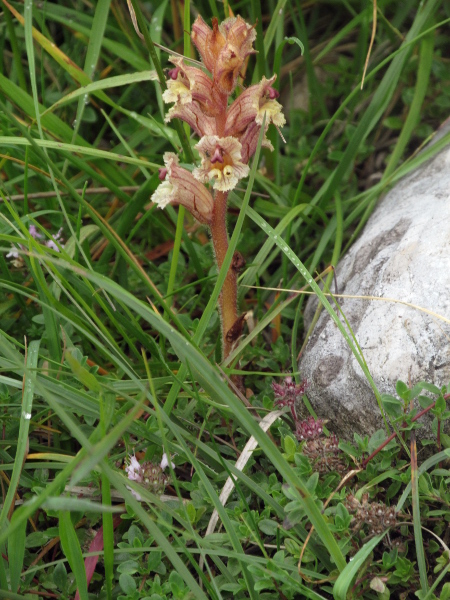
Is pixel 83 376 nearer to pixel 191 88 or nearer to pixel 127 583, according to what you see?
pixel 127 583

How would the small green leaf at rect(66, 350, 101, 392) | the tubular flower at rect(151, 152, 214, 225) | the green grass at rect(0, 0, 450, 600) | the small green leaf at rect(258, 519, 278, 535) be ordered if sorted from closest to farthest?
the small green leaf at rect(66, 350, 101, 392)
the green grass at rect(0, 0, 450, 600)
the small green leaf at rect(258, 519, 278, 535)
the tubular flower at rect(151, 152, 214, 225)

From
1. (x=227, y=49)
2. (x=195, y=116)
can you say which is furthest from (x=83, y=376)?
(x=227, y=49)

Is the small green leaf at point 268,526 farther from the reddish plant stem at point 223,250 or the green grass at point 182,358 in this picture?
the reddish plant stem at point 223,250

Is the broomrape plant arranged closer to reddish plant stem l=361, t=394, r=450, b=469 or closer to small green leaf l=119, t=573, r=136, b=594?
reddish plant stem l=361, t=394, r=450, b=469

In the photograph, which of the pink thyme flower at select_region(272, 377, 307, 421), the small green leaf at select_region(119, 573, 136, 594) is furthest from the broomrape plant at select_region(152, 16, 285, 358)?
the small green leaf at select_region(119, 573, 136, 594)

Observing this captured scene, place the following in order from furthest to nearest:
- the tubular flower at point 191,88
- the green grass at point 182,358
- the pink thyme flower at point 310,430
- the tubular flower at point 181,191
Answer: the tubular flower at point 181,191
the tubular flower at point 191,88
the pink thyme flower at point 310,430
the green grass at point 182,358

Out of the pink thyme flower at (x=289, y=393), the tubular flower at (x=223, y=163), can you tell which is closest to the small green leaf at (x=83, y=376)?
the pink thyme flower at (x=289, y=393)
